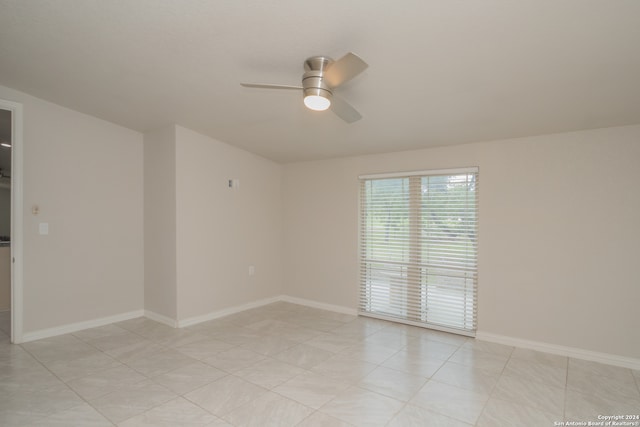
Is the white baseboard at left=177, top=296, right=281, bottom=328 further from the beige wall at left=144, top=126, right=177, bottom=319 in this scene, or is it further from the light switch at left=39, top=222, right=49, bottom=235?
the light switch at left=39, top=222, right=49, bottom=235

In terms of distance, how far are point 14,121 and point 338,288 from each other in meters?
4.10

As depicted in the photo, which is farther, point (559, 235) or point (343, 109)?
point (559, 235)

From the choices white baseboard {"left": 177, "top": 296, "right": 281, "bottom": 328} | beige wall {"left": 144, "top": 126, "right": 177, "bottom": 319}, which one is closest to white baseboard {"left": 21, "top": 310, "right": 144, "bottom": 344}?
beige wall {"left": 144, "top": 126, "right": 177, "bottom": 319}

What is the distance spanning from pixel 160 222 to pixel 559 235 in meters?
4.38

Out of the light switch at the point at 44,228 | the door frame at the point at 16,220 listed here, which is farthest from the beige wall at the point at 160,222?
the door frame at the point at 16,220

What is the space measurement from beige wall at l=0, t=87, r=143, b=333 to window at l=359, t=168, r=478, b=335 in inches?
119

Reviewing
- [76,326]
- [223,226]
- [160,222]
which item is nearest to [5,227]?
[76,326]

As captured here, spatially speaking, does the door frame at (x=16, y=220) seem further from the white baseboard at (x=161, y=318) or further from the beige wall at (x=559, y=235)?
the beige wall at (x=559, y=235)

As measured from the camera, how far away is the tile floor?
2285 mm

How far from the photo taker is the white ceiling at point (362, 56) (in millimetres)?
1932

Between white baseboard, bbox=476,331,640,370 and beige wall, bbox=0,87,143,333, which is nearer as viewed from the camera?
white baseboard, bbox=476,331,640,370

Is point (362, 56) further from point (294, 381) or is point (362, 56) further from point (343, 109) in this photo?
point (294, 381)

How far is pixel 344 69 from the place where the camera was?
6.70 ft

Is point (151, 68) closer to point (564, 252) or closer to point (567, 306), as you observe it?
point (564, 252)
